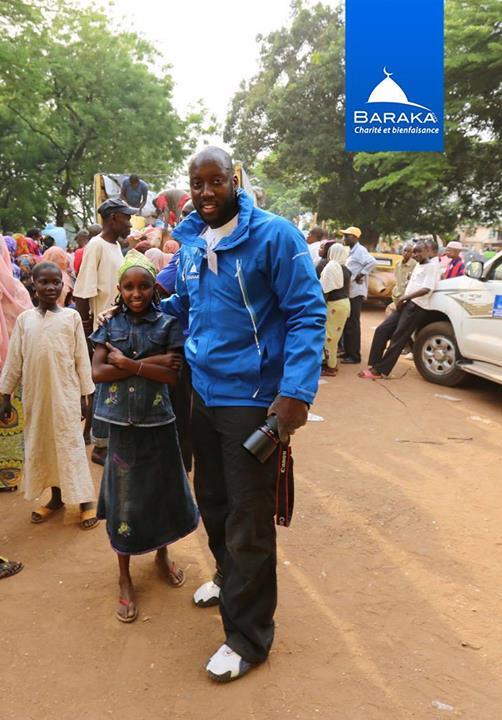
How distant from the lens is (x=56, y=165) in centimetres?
2061

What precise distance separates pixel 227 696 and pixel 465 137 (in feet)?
59.8

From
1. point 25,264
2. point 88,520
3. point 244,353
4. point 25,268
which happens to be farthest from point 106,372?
point 25,264

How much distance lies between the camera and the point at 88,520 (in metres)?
3.39

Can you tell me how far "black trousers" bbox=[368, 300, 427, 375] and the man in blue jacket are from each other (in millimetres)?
5233

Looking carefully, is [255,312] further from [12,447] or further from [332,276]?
[332,276]

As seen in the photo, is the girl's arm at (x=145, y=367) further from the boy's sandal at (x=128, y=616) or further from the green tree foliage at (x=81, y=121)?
the green tree foliage at (x=81, y=121)

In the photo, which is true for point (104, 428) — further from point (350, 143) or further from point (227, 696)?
point (350, 143)

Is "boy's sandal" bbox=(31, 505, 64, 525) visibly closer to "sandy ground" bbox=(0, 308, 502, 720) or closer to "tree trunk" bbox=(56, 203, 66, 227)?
"sandy ground" bbox=(0, 308, 502, 720)

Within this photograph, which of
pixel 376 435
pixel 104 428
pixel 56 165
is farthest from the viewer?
pixel 56 165

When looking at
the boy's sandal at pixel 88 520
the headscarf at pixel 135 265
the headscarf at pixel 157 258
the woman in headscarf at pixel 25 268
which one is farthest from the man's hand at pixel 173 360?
the woman in headscarf at pixel 25 268

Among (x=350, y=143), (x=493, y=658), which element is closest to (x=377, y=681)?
(x=493, y=658)

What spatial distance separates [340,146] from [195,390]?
20403 millimetres

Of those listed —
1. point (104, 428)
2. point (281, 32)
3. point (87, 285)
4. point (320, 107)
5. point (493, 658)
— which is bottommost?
point (493, 658)

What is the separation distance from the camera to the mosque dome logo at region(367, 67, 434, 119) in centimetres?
971
